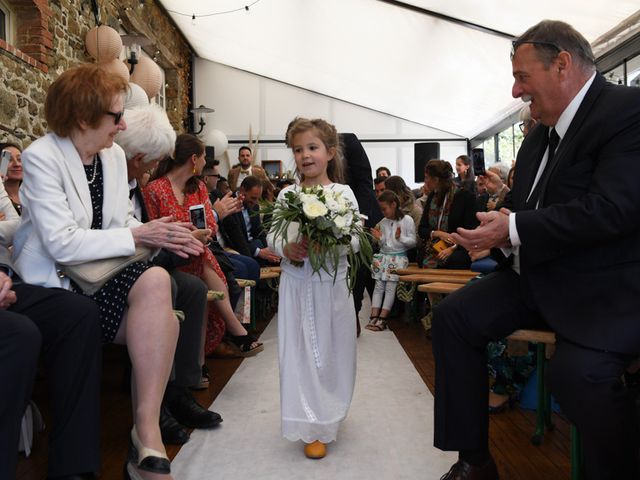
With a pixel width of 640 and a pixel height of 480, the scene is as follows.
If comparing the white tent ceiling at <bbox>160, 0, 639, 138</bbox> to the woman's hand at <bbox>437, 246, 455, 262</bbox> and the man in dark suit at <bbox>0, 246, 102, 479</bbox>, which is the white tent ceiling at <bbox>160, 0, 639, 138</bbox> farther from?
the man in dark suit at <bbox>0, 246, 102, 479</bbox>

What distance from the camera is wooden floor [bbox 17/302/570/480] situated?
219 centimetres

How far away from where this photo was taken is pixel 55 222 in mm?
1937

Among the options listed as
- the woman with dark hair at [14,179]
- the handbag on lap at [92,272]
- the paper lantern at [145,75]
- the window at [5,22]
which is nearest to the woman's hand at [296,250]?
the handbag on lap at [92,272]

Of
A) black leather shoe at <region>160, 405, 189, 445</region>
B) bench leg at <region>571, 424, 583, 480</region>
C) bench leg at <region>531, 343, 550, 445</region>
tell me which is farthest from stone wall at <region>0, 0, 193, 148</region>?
bench leg at <region>571, 424, 583, 480</region>

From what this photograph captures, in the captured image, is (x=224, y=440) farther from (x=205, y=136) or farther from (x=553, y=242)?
(x=205, y=136)

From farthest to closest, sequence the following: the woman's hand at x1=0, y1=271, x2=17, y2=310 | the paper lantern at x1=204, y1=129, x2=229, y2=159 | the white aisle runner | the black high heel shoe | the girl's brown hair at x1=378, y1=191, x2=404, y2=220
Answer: the paper lantern at x1=204, y1=129, x2=229, y2=159
the girl's brown hair at x1=378, y1=191, x2=404, y2=220
the white aisle runner
the black high heel shoe
the woman's hand at x1=0, y1=271, x2=17, y2=310

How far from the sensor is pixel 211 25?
11.4m

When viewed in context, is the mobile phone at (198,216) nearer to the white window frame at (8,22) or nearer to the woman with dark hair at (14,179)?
the woman with dark hair at (14,179)

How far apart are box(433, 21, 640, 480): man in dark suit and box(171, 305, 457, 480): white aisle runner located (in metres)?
0.37

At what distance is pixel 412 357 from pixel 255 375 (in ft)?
3.74

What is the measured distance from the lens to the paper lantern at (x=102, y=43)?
6.89 meters

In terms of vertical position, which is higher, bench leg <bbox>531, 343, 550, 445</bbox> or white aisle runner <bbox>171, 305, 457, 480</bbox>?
bench leg <bbox>531, 343, 550, 445</bbox>

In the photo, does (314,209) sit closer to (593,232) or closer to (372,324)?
(593,232)

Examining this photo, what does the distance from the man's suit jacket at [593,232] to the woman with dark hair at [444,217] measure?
3107mm
